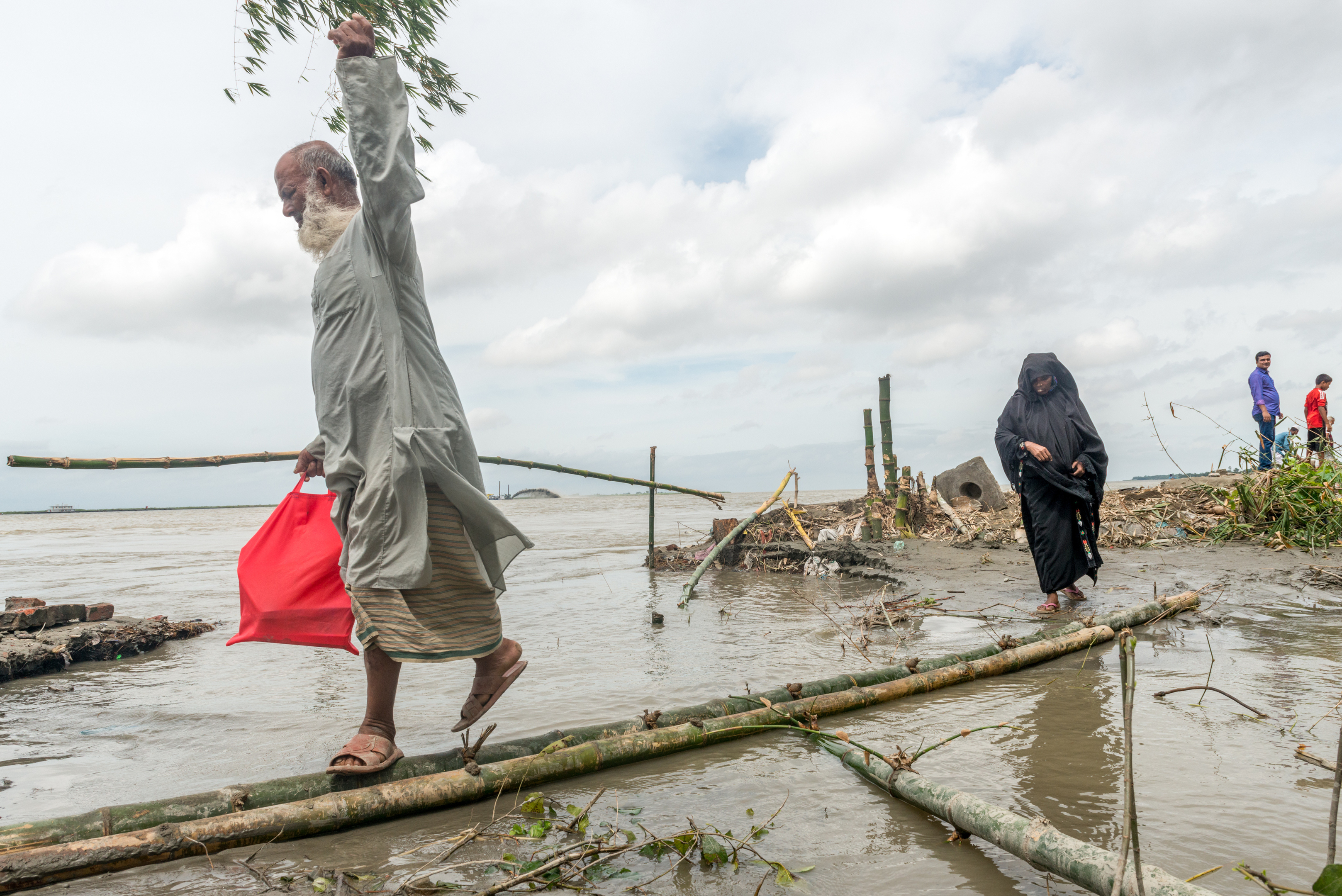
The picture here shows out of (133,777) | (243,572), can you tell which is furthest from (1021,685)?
(133,777)

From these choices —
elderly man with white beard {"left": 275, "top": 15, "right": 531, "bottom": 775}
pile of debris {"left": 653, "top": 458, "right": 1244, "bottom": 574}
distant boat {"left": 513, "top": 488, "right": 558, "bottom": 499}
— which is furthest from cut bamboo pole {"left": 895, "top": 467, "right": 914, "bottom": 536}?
distant boat {"left": 513, "top": 488, "right": 558, "bottom": 499}

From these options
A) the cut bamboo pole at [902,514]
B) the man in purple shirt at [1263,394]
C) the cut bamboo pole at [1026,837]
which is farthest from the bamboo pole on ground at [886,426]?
the cut bamboo pole at [1026,837]

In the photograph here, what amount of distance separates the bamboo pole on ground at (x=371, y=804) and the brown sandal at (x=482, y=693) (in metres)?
0.22

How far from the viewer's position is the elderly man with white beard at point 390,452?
2.20 metres

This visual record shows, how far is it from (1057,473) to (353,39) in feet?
16.8

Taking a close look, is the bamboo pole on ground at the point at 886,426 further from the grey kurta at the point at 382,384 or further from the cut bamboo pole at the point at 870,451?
the grey kurta at the point at 382,384

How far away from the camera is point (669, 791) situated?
2350 millimetres

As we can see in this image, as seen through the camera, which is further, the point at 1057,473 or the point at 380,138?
the point at 1057,473

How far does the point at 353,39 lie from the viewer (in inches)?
90.0

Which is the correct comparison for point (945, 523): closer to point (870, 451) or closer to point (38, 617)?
point (870, 451)

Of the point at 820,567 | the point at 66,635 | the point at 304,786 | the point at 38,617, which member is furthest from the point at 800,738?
the point at 820,567

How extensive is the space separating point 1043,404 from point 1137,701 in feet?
10.1

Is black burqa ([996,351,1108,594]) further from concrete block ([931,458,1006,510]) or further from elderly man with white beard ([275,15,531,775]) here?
concrete block ([931,458,1006,510])

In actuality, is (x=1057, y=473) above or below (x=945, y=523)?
above
